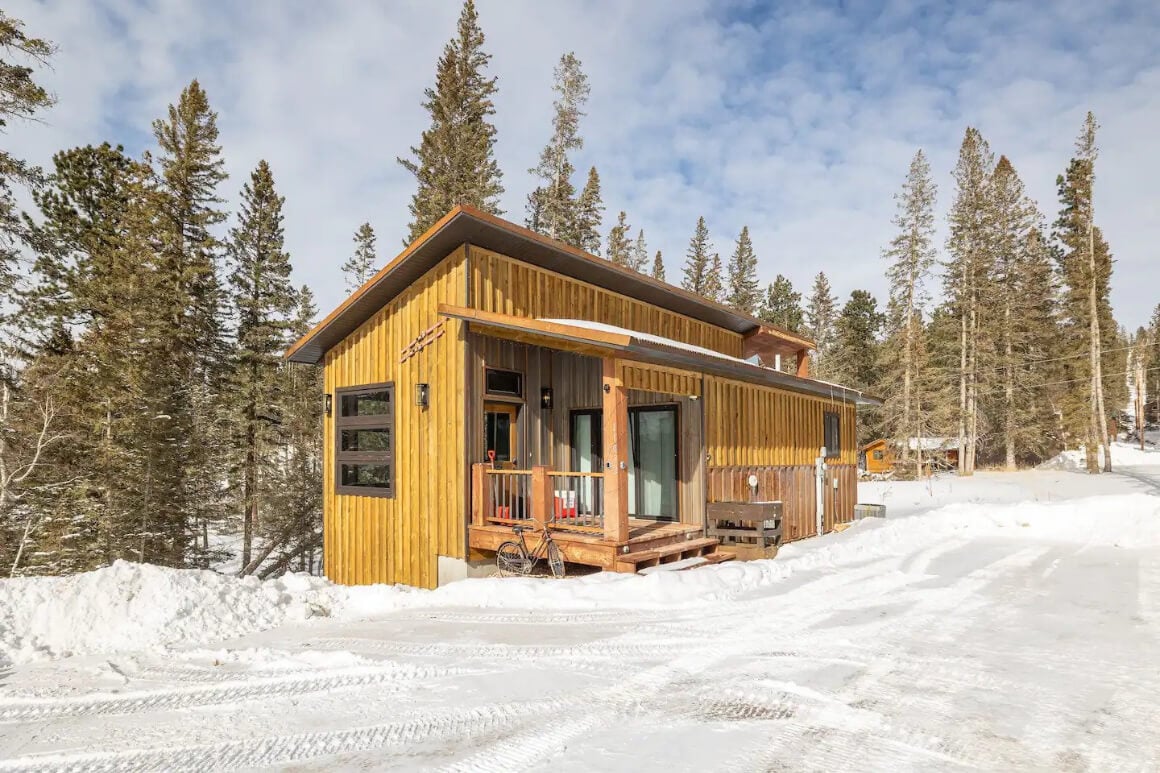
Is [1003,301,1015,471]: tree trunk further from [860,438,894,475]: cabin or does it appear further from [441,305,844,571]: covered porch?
[441,305,844,571]: covered porch

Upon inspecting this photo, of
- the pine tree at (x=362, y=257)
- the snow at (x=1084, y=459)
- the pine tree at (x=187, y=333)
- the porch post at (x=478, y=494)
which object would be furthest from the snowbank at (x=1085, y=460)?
the pine tree at (x=362, y=257)

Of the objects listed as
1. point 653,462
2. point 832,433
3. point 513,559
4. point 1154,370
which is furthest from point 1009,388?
point 1154,370

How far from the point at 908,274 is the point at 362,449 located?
29937 mm

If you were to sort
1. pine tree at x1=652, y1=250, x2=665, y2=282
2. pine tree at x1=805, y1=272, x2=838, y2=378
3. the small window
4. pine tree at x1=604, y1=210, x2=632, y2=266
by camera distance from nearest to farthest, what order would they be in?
1. the small window
2. pine tree at x1=604, y1=210, x2=632, y2=266
3. pine tree at x1=805, y1=272, x2=838, y2=378
4. pine tree at x1=652, y1=250, x2=665, y2=282

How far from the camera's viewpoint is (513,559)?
764cm

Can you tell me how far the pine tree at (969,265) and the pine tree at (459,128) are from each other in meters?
23.8

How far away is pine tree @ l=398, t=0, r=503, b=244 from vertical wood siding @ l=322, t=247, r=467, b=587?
13049 mm

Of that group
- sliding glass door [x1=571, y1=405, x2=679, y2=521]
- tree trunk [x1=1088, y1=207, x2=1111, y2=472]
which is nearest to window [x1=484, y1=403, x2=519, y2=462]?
sliding glass door [x1=571, y1=405, x2=679, y2=521]

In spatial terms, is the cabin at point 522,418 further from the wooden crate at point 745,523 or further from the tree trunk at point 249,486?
the tree trunk at point 249,486

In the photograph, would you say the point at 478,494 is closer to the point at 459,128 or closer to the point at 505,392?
the point at 505,392

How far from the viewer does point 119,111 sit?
15.6 metres

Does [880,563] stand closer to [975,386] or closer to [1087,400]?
[975,386]

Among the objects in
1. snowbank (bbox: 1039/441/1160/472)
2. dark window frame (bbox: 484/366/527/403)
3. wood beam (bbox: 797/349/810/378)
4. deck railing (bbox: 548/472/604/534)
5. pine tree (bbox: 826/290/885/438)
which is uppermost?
pine tree (bbox: 826/290/885/438)

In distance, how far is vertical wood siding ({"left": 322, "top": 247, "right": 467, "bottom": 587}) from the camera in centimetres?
838
